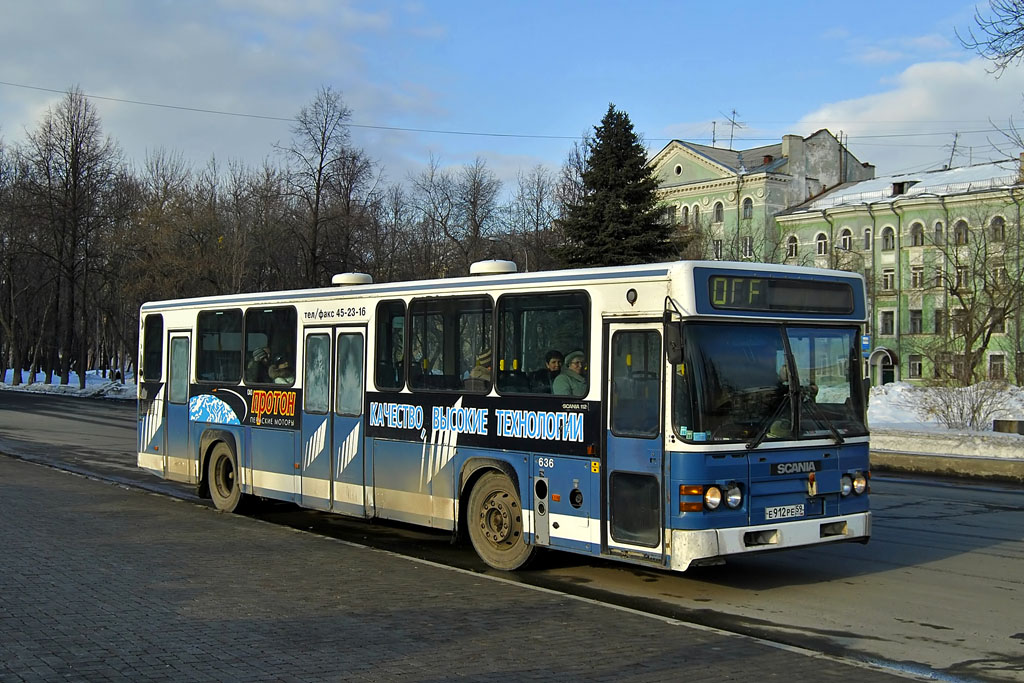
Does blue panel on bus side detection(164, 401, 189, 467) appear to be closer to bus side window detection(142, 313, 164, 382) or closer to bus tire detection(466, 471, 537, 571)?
bus side window detection(142, 313, 164, 382)

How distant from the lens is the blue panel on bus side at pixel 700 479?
337 inches

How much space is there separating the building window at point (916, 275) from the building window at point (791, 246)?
786 cm

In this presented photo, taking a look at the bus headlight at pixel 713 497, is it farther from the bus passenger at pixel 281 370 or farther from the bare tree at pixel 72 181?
the bare tree at pixel 72 181

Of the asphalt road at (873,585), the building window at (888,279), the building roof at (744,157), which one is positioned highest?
the building roof at (744,157)

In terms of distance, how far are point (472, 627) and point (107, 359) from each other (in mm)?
101712

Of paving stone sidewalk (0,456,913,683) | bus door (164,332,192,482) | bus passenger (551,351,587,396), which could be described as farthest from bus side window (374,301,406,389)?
bus door (164,332,192,482)

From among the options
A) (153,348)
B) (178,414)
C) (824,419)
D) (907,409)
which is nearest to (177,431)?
(178,414)

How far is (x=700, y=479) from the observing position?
8.56 m

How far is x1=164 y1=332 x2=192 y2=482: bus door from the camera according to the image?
1528cm

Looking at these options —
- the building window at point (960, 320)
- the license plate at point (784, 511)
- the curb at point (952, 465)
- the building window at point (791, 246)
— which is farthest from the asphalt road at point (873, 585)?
the building window at point (791, 246)

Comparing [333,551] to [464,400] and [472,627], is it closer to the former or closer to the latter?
[464,400]

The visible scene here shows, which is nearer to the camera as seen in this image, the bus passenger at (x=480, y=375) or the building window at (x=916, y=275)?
the bus passenger at (x=480, y=375)

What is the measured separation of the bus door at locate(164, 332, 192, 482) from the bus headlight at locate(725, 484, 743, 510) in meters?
9.05

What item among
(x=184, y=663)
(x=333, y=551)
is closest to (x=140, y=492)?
(x=333, y=551)
